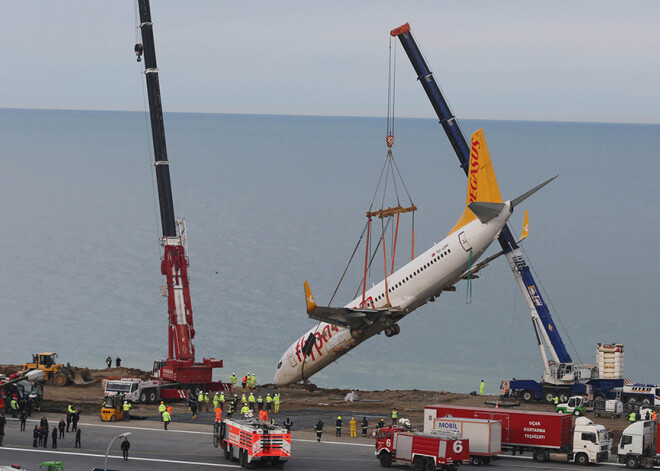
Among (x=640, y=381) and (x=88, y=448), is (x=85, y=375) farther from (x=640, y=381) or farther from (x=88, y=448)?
(x=640, y=381)

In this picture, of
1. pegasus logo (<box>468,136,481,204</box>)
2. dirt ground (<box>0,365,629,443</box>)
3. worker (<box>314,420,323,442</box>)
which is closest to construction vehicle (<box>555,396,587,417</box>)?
dirt ground (<box>0,365,629,443</box>)

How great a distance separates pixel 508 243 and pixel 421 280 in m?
12.1

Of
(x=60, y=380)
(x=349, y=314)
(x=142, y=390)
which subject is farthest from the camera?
(x=60, y=380)

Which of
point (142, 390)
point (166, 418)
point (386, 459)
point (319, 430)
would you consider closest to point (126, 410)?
point (166, 418)

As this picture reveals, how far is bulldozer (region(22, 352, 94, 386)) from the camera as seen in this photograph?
93688 millimetres

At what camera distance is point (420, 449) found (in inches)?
2468

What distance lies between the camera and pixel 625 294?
176125 mm

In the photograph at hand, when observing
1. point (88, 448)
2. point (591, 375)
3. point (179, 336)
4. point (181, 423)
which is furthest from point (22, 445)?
point (591, 375)

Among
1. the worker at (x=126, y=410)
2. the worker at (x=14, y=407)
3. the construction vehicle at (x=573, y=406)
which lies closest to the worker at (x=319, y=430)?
the worker at (x=126, y=410)

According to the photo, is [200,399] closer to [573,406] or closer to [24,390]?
[24,390]

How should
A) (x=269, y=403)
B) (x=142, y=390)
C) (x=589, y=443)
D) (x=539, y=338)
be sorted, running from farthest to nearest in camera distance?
(x=539, y=338) < (x=142, y=390) < (x=269, y=403) < (x=589, y=443)

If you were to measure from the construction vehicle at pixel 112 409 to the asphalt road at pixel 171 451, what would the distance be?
93 centimetres

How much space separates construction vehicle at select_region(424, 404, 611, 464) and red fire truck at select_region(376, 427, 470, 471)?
4703mm

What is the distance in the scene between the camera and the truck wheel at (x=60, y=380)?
9338 cm
